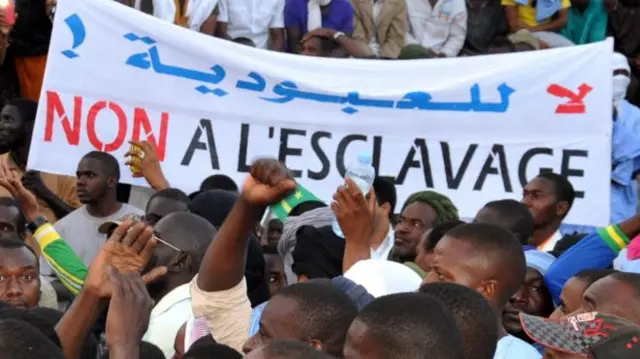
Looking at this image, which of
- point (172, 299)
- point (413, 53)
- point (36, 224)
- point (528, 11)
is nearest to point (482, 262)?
point (172, 299)

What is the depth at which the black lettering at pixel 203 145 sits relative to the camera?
31.1 ft

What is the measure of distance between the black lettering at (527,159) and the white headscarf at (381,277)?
167 inches

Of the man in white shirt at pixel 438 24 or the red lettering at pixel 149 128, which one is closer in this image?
the red lettering at pixel 149 128

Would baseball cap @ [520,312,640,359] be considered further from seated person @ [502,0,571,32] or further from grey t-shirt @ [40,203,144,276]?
seated person @ [502,0,571,32]

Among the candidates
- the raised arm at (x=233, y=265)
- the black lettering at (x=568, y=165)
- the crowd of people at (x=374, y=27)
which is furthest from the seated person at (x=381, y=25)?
the raised arm at (x=233, y=265)

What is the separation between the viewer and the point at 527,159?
376 inches

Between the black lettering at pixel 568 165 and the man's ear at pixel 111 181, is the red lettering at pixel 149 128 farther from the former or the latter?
the black lettering at pixel 568 165

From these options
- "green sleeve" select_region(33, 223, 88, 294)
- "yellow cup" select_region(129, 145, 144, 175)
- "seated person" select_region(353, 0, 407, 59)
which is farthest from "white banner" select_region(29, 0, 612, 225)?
"seated person" select_region(353, 0, 407, 59)

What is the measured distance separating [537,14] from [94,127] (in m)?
4.63

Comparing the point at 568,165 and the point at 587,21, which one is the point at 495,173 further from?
the point at 587,21

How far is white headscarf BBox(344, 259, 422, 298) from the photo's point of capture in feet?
17.2

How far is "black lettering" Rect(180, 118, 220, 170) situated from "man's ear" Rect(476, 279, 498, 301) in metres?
4.37

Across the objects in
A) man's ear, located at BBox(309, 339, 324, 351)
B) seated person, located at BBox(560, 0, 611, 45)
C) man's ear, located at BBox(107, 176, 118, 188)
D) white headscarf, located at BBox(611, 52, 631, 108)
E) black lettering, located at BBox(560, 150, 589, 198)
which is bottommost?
man's ear, located at BBox(107, 176, 118, 188)

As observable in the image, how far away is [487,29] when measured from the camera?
41.5 ft
